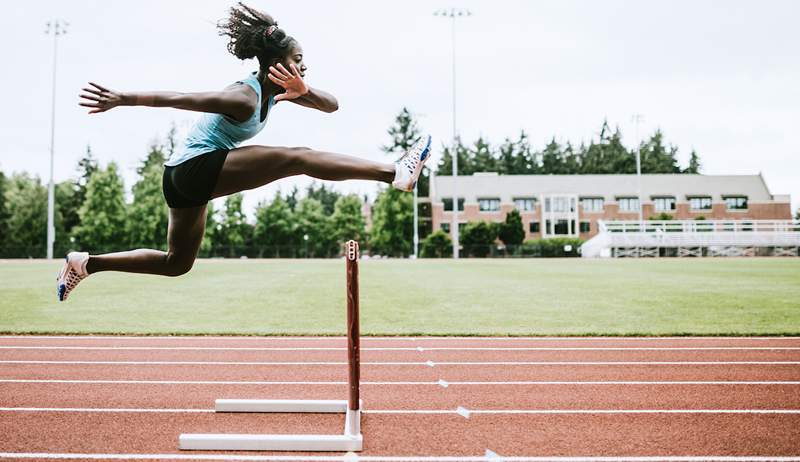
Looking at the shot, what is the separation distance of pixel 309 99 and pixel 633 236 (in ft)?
171

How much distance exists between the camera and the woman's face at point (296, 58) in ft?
14.0

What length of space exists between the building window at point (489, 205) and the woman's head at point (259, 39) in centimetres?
6802

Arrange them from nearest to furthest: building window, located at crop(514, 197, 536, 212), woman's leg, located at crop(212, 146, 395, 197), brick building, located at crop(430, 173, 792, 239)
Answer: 1. woman's leg, located at crop(212, 146, 395, 197)
2. brick building, located at crop(430, 173, 792, 239)
3. building window, located at crop(514, 197, 536, 212)

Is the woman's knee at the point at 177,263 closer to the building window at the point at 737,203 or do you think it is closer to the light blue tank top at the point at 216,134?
the light blue tank top at the point at 216,134

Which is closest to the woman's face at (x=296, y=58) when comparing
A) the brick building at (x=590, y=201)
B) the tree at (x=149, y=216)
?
the tree at (x=149, y=216)

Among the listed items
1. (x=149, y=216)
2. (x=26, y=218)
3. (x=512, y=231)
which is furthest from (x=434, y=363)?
(x=26, y=218)

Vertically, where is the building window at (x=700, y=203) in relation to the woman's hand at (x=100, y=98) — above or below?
above

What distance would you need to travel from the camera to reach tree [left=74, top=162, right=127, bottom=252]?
206 ft

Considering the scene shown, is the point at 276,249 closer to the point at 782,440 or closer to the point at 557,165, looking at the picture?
the point at 557,165

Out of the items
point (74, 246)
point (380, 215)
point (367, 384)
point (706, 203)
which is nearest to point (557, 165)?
point (706, 203)

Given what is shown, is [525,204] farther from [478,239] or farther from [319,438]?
[319,438]

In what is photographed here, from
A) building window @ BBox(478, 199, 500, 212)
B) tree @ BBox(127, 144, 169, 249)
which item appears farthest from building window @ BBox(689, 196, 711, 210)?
tree @ BBox(127, 144, 169, 249)

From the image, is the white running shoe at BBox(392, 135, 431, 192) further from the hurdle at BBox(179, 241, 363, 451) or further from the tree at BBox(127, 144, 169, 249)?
the tree at BBox(127, 144, 169, 249)

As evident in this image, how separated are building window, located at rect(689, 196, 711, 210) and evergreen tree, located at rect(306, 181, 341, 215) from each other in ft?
180
